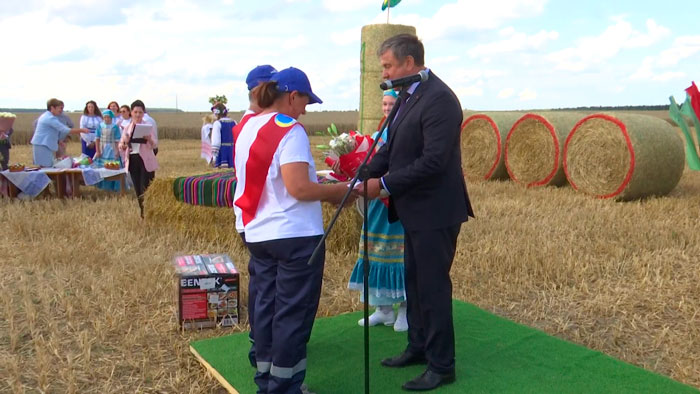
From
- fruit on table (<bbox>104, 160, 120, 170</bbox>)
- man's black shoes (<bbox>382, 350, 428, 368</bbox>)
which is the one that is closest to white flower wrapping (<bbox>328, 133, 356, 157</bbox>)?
man's black shoes (<bbox>382, 350, 428, 368</bbox>)

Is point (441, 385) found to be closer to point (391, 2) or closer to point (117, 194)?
point (391, 2)

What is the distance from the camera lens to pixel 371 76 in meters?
7.34

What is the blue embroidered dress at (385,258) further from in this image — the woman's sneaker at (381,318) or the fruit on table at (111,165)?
the fruit on table at (111,165)

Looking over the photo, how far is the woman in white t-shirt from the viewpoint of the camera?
3.05 meters

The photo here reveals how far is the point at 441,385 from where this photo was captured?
3.59 m

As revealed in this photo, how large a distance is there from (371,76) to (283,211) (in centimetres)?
449

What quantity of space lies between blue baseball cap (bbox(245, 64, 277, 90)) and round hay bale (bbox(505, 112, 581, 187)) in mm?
7320

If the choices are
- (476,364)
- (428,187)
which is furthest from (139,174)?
(428,187)

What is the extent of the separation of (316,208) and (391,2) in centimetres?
548

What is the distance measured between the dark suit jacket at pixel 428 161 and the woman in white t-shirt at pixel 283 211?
39 cm

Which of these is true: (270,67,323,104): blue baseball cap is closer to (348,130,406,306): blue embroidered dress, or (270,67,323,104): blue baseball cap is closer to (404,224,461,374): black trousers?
(404,224,461,374): black trousers

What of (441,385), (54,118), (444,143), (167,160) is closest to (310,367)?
(441,385)

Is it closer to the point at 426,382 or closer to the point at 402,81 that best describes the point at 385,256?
the point at 426,382

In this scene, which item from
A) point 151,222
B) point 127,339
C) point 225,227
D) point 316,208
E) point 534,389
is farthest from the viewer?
point 151,222
